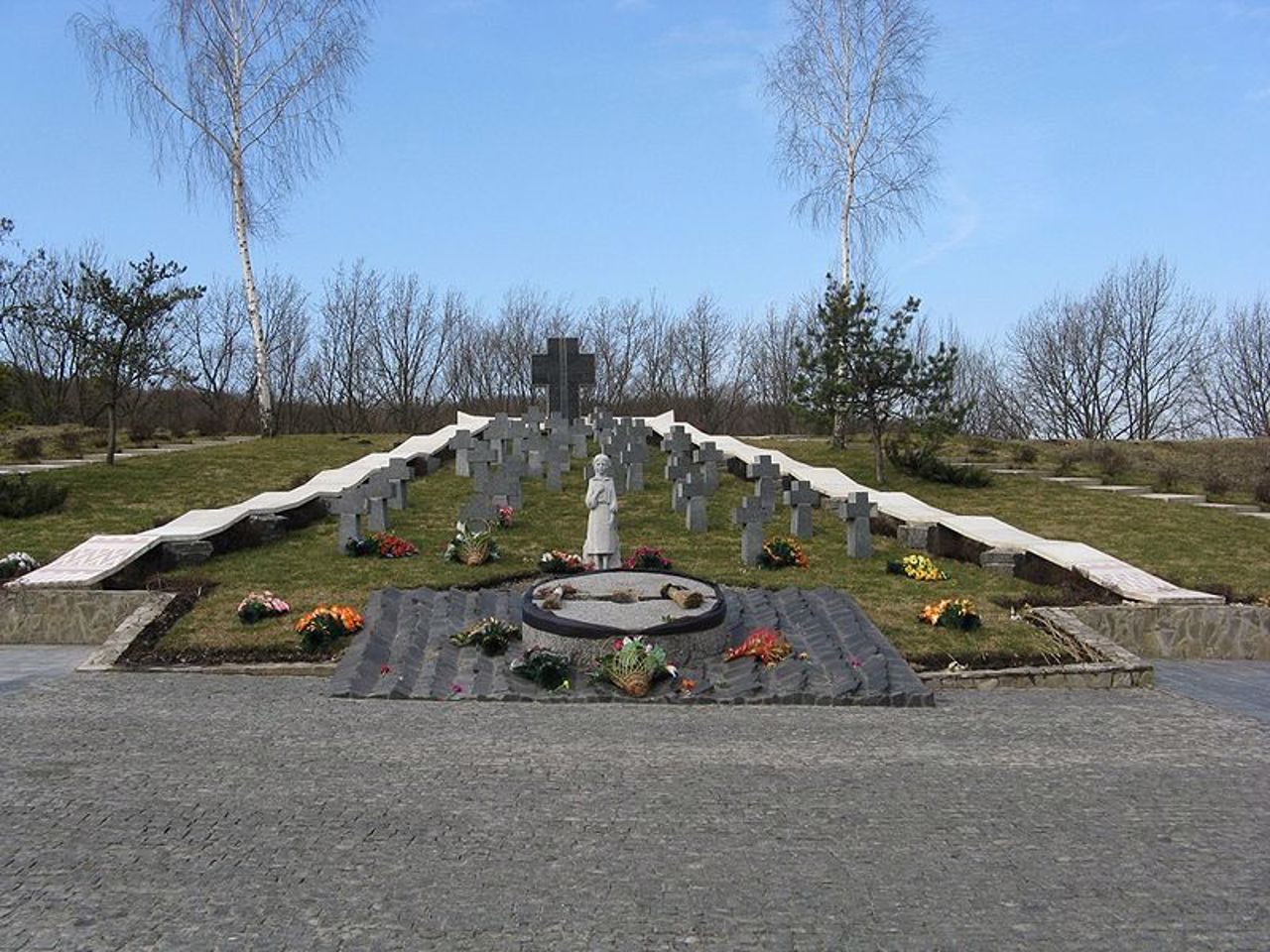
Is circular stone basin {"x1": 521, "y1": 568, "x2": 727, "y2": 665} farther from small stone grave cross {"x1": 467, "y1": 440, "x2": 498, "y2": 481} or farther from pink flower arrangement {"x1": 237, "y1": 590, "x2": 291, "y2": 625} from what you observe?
small stone grave cross {"x1": 467, "y1": 440, "x2": 498, "y2": 481}

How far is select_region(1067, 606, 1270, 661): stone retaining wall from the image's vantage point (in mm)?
11289

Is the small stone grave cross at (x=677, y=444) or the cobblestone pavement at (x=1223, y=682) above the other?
the small stone grave cross at (x=677, y=444)

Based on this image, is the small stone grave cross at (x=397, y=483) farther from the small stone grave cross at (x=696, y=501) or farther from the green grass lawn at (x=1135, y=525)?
the green grass lawn at (x=1135, y=525)

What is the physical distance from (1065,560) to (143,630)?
32.3 ft

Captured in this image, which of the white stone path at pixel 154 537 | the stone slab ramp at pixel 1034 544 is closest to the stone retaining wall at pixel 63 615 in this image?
the white stone path at pixel 154 537

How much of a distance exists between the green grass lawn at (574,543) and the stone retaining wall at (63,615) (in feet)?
2.50

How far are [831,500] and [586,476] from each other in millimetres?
4296

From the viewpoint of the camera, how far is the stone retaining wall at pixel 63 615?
434 inches

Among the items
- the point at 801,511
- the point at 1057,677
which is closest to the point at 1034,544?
the point at 801,511

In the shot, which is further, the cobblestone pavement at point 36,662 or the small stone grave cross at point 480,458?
the small stone grave cross at point 480,458

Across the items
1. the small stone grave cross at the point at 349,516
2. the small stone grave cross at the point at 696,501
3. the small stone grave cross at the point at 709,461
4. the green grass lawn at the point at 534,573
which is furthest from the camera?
the small stone grave cross at the point at 709,461

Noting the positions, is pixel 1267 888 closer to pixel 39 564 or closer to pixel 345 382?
pixel 39 564

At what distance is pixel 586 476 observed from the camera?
19.4 metres

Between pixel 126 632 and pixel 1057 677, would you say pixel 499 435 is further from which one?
pixel 1057 677
